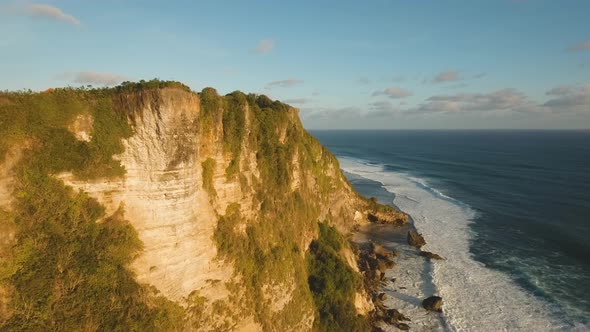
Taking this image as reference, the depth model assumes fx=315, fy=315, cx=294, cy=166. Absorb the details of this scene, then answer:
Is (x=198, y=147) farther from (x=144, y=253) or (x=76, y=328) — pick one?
(x=76, y=328)

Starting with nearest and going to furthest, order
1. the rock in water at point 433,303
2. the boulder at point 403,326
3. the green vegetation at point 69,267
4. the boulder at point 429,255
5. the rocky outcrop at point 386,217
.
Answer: the green vegetation at point 69,267 < the boulder at point 403,326 < the rock in water at point 433,303 < the boulder at point 429,255 < the rocky outcrop at point 386,217

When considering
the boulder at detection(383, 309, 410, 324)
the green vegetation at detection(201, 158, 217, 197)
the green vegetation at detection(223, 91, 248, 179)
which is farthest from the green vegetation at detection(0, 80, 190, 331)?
the boulder at detection(383, 309, 410, 324)

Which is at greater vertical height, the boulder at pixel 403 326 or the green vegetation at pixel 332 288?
the green vegetation at pixel 332 288

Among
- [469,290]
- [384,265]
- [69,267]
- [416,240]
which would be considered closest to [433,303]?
[469,290]

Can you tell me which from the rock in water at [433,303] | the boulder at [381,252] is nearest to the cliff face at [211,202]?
the rock in water at [433,303]

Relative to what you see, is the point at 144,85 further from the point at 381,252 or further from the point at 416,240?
the point at 416,240

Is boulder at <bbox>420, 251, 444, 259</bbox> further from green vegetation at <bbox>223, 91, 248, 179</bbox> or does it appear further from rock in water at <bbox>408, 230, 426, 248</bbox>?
green vegetation at <bbox>223, 91, 248, 179</bbox>

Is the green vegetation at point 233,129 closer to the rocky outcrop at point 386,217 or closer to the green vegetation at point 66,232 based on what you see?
the green vegetation at point 66,232
